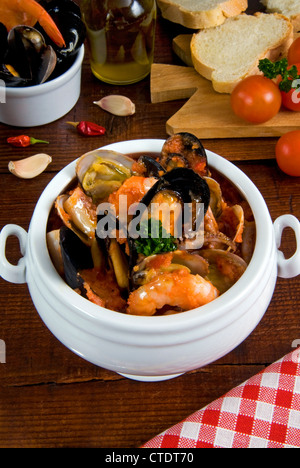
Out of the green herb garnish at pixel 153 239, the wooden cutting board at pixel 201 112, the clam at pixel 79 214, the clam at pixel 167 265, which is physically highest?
the green herb garnish at pixel 153 239

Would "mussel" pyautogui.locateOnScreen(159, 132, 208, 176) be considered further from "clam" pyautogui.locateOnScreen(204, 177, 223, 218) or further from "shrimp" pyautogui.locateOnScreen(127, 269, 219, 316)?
"shrimp" pyautogui.locateOnScreen(127, 269, 219, 316)

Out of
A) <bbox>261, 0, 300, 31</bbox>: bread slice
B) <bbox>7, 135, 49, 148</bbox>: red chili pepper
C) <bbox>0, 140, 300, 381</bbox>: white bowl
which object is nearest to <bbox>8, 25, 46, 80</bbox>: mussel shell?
→ <bbox>7, 135, 49, 148</bbox>: red chili pepper

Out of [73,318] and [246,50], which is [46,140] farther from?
[73,318]

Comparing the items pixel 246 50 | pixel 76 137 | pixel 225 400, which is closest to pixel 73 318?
pixel 225 400

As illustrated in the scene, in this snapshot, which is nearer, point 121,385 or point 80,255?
point 80,255

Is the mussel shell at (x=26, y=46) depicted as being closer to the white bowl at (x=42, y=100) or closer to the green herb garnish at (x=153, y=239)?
the white bowl at (x=42, y=100)

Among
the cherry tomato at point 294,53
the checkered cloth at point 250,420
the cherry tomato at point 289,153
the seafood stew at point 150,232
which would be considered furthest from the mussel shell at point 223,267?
the cherry tomato at point 294,53
